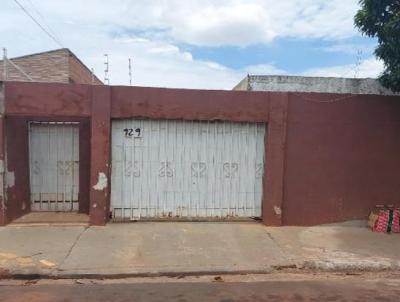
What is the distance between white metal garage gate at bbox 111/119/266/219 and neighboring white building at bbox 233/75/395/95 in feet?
4.91

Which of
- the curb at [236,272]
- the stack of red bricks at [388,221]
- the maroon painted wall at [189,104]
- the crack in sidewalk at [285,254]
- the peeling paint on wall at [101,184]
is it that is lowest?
the curb at [236,272]

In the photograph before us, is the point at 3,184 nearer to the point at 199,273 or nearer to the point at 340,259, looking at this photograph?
the point at 199,273

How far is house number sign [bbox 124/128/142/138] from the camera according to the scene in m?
9.66

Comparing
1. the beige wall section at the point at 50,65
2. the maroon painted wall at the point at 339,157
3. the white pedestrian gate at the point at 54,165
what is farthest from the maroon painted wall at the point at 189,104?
the beige wall section at the point at 50,65

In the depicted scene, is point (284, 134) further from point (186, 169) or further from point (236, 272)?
point (236, 272)

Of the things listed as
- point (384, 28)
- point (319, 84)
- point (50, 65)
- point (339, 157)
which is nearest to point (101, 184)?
point (339, 157)

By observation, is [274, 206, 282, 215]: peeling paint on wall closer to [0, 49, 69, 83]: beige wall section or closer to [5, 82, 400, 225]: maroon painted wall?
[5, 82, 400, 225]: maroon painted wall

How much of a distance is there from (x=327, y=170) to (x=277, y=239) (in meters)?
1.95

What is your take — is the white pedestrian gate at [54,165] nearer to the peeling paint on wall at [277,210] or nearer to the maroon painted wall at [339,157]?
the peeling paint on wall at [277,210]

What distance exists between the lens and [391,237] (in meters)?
9.24

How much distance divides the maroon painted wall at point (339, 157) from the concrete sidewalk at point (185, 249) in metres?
0.49

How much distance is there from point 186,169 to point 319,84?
3.77m

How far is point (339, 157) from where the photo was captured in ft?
32.8

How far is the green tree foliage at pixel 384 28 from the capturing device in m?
8.61
